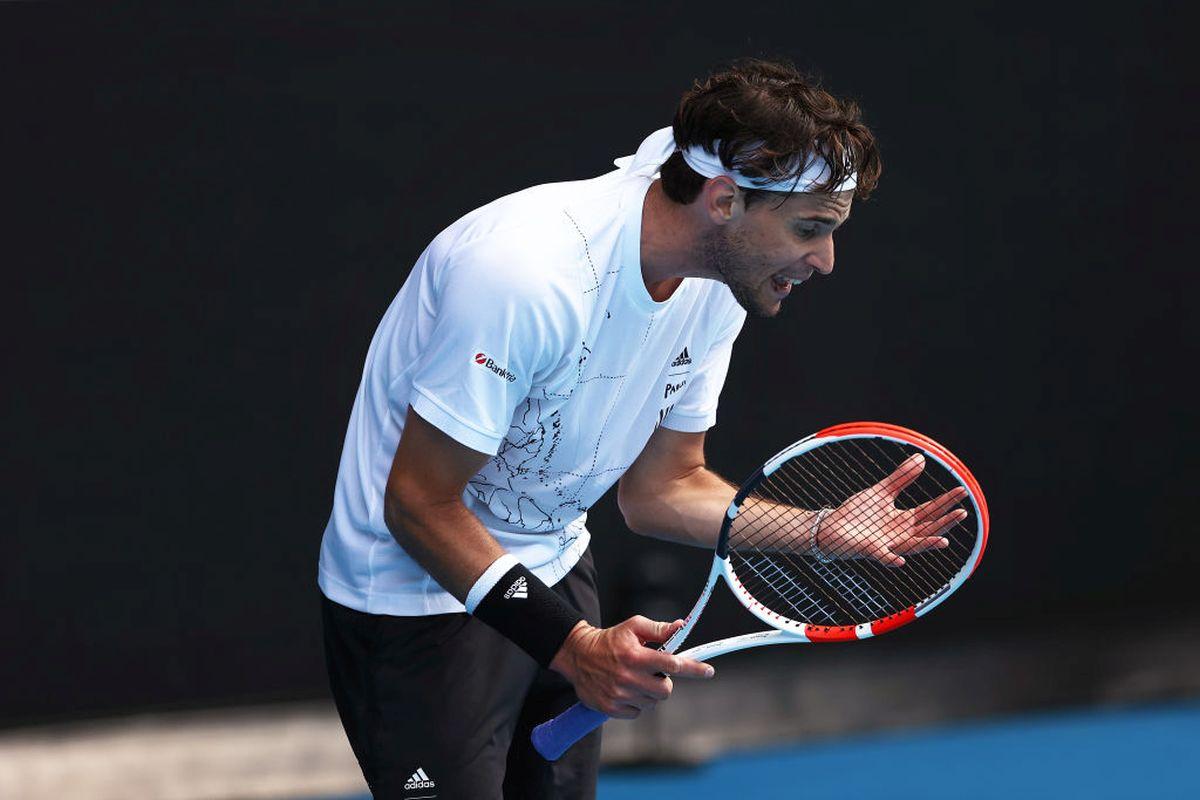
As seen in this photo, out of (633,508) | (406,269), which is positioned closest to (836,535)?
(633,508)

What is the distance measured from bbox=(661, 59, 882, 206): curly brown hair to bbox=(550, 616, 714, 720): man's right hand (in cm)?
56

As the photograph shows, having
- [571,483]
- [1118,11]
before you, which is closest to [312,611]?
[571,483]

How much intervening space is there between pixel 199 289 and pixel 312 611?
75 centimetres

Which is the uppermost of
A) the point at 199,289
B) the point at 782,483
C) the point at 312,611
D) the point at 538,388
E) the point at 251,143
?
the point at 538,388

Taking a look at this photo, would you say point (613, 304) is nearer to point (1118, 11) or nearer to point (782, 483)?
point (782, 483)

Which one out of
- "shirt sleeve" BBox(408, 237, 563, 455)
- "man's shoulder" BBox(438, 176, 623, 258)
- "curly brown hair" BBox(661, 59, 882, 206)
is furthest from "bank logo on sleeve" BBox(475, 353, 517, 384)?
"curly brown hair" BBox(661, 59, 882, 206)

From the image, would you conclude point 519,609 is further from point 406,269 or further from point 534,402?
point 406,269

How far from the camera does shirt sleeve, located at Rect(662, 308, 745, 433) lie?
2689 mm

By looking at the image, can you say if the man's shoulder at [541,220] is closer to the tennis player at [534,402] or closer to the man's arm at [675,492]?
the tennis player at [534,402]

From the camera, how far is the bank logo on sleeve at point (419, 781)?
97.2 inches

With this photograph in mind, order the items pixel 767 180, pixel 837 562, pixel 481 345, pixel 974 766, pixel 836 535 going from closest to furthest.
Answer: pixel 481 345
pixel 767 180
pixel 836 535
pixel 837 562
pixel 974 766

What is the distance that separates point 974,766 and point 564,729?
6.92 ft

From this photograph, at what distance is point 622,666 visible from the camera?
2.26 meters

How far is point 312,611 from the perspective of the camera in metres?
4.02
